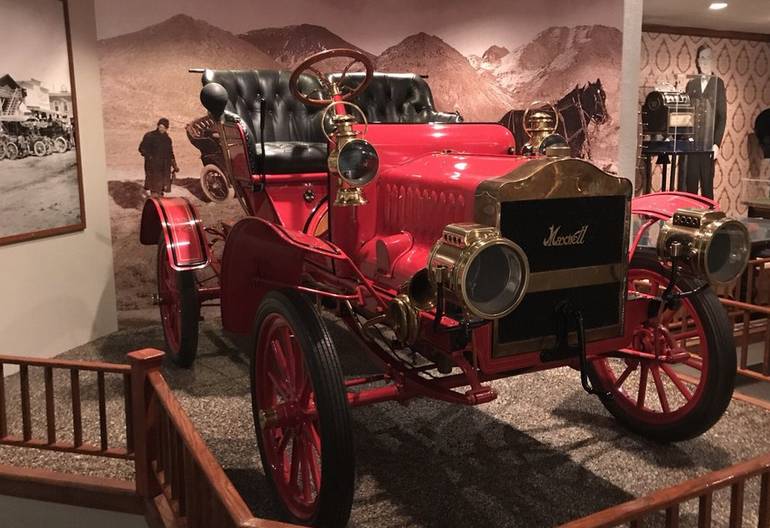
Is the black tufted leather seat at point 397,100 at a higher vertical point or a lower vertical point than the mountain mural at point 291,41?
lower

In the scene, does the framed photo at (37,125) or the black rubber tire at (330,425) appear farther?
the framed photo at (37,125)

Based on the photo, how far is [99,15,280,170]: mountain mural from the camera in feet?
14.5

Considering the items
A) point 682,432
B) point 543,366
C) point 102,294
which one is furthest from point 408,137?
point 102,294

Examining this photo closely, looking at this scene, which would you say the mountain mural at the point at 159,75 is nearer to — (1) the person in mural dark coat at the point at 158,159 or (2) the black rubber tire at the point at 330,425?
(1) the person in mural dark coat at the point at 158,159

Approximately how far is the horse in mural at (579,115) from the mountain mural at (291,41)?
150cm

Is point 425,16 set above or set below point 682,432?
above

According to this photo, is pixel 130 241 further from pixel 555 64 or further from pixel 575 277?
pixel 555 64

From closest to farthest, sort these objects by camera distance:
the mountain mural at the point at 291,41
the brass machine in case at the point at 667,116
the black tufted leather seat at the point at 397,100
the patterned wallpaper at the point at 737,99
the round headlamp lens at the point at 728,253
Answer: the round headlamp lens at the point at 728,253, the black tufted leather seat at the point at 397,100, the mountain mural at the point at 291,41, the brass machine in case at the point at 667,116, the patterned wallpaper at the point at 737,99

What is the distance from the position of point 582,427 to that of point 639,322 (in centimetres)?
79

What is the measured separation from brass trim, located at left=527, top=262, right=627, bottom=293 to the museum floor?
30.5 inches

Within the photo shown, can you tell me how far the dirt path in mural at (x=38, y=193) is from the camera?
148 inches

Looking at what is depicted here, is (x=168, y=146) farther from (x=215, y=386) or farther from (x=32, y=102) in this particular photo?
(x=215, y=386)

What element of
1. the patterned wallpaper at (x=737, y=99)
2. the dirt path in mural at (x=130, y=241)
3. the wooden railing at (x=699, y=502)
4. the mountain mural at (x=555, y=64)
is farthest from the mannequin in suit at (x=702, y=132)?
the wooden railing at (x=699, y=502)

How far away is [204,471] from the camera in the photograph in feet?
5.66
